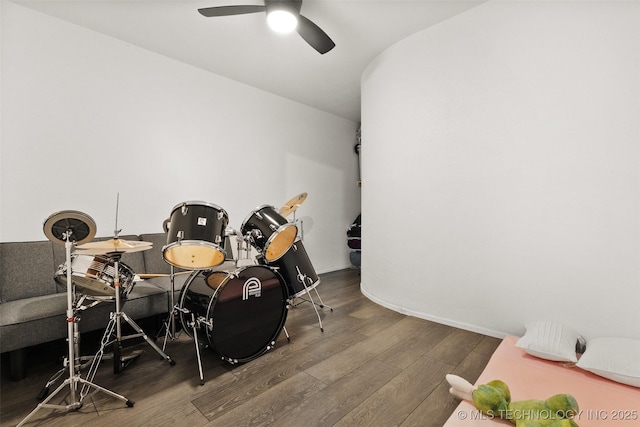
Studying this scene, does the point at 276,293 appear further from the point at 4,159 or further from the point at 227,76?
the point at 227,76

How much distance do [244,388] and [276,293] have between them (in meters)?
0.66

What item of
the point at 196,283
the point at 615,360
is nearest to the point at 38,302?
the point at 196,283

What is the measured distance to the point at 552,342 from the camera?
179 cm

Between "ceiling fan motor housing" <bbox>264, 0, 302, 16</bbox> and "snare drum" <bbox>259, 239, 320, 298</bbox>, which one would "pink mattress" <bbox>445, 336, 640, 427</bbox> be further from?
"ceiling fan motor housing" <bbox>264, 0, 302, 16</bbox>

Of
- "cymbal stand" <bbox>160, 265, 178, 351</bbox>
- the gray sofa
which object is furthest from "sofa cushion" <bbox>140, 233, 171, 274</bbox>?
"cymbal stand" <bbox>160, 265, 178, 351</bbox>

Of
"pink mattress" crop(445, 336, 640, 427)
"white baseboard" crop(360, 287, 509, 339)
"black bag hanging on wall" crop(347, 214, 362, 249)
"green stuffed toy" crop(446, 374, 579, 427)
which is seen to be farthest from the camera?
"black bag hanging on wall" crop(347, 214, 362, 249)

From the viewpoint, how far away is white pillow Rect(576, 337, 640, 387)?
1500 millimetres

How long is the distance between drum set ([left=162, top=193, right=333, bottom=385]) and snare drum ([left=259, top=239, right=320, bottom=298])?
233mm

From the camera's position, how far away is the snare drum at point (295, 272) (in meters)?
2.57

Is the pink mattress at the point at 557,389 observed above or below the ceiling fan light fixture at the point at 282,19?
below

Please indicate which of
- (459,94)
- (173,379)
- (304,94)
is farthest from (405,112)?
(173,379)

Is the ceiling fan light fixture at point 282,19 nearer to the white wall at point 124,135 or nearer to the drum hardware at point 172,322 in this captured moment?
the white wall at point 124,135

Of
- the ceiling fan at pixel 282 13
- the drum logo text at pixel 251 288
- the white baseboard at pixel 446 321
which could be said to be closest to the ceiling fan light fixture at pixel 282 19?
the ceiling fan at pixel 282 13

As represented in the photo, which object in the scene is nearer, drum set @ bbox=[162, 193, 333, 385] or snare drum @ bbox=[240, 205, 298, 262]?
drum set @ bbox=[162, 193, 333, 385]
